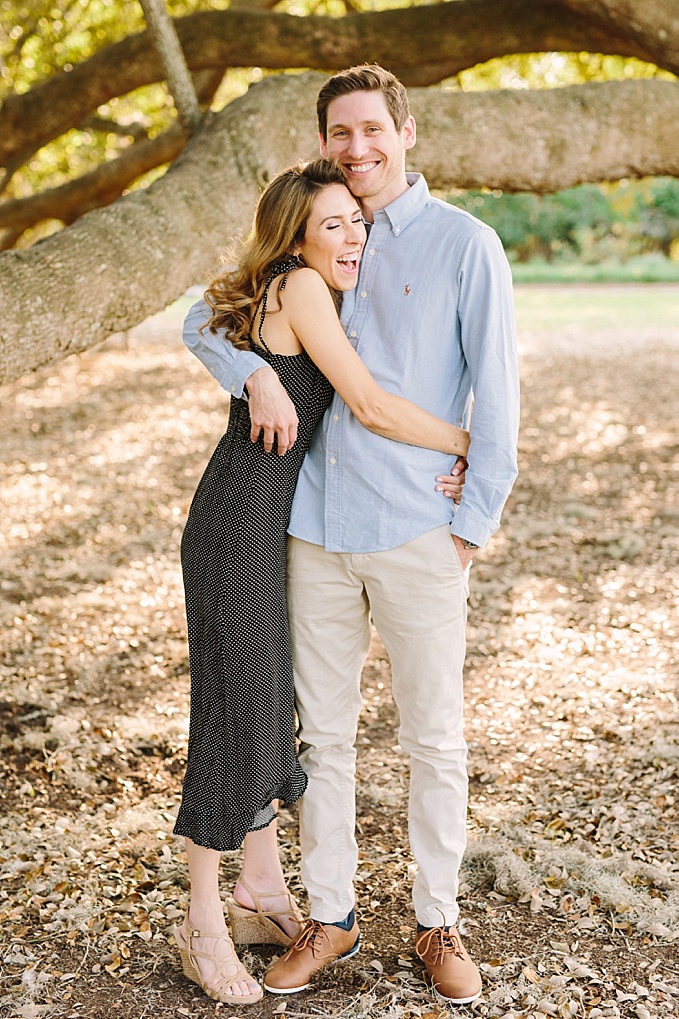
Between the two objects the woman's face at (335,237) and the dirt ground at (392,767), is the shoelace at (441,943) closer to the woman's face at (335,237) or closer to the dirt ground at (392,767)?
the dirt ground at (392,767)

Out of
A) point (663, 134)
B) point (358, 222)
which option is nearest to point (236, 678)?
point (358, 222)

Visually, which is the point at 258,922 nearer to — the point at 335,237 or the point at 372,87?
the point at 335,237

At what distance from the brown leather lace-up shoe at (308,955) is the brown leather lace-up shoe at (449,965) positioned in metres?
0.23

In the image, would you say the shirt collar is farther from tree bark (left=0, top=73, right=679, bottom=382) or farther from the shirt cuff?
tree bark (left=0, top=73, right=679, bottom=382)

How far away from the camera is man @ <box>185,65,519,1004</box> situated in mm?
2793

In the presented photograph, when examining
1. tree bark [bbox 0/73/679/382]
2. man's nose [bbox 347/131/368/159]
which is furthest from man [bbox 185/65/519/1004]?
tree bark [bbox 0/73/679/382]

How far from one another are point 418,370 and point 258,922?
173 cm

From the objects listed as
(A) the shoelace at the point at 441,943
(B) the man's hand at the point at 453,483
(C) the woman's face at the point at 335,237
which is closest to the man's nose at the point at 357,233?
(C) the woman's face at the point at 335,237

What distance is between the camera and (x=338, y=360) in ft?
8.98

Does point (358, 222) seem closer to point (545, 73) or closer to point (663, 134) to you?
point (663, 134)


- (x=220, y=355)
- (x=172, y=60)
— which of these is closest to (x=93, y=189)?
(x=172, y=60)

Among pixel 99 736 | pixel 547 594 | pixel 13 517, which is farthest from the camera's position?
pixel 13 517

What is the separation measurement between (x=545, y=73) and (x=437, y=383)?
8.07m

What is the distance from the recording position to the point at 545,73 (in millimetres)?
9867
